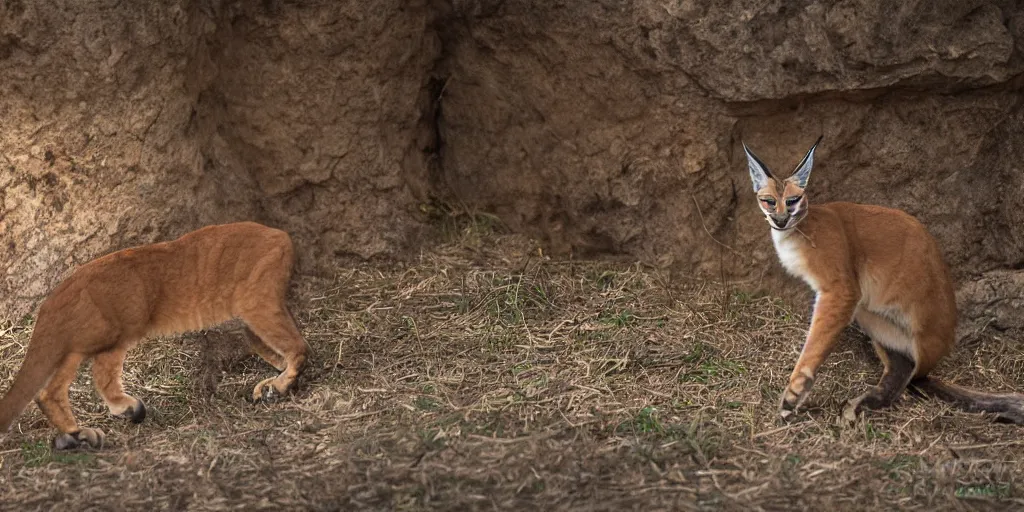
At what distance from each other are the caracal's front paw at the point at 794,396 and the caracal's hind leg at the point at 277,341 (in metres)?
2.74

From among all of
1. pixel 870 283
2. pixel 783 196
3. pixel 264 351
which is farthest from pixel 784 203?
pixel 264 351

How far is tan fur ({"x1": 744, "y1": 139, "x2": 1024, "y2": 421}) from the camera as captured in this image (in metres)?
6.12

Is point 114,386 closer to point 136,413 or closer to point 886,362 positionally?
point 136,413

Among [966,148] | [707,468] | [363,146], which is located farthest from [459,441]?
[966,148]

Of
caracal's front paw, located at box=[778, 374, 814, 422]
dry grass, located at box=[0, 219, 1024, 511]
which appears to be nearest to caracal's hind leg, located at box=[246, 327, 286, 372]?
dry grass, located at box=[0, 219, 1024, 511]

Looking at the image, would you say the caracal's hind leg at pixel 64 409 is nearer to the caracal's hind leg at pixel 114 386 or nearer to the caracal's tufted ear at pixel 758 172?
the caracal's hind leg at pixel 114 386


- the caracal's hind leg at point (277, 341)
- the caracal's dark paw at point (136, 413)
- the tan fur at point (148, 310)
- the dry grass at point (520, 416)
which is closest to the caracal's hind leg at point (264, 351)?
the tan fur at point (148, 310)

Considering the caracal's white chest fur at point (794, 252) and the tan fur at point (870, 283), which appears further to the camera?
the caracal's white chest fur at point (794, 252)

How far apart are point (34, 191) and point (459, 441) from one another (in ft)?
11.4

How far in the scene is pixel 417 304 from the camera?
7695 millimetres

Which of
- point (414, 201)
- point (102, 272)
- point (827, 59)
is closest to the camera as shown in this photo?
point (102, 272)

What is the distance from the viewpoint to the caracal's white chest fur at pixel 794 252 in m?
6.25

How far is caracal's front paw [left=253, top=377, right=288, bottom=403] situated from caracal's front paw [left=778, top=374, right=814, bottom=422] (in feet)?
9.18

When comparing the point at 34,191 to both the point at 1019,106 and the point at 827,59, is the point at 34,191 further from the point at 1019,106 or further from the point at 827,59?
the point at 1019,106
